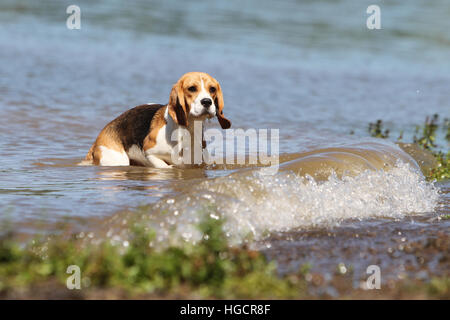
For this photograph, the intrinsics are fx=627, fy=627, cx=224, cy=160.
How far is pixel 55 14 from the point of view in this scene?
22.0 metres

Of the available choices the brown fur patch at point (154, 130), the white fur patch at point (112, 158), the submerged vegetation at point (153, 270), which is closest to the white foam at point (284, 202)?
the submerged vegetation at point (153, 270)

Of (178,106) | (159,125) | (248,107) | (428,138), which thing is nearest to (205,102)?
(178,106)

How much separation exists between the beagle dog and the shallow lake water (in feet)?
0.81

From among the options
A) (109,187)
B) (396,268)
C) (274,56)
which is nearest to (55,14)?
(274,56)

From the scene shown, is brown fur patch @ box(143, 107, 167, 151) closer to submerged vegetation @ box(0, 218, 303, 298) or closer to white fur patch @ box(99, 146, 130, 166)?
white fur patch @ box(99, 146, 130, 166)

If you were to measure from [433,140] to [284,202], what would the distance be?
5.16 m

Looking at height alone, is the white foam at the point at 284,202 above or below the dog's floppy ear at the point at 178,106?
below

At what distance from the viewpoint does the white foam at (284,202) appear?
16.3ft

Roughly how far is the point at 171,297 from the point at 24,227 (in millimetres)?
1590

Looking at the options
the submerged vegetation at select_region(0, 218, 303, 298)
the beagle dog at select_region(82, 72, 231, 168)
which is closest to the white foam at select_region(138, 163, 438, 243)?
the submerged vegetation at select_region(0, 218, 303, 298)

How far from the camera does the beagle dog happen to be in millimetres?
6969

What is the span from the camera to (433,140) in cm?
994

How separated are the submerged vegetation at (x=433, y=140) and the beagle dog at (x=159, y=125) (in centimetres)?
290

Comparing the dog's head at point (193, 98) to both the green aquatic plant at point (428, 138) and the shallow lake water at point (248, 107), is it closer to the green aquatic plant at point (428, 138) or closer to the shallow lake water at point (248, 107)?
the shallow lake water at point (248, 107)
